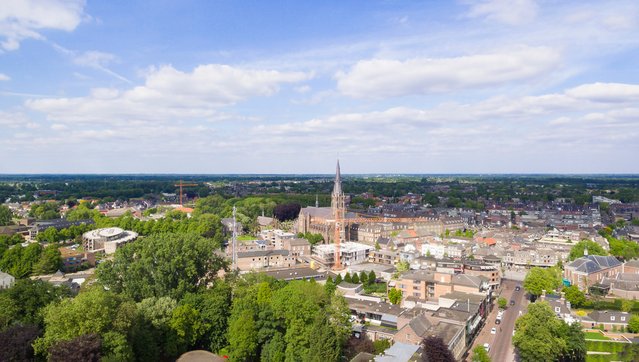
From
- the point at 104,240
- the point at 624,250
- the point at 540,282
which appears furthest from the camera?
the point at 104,240

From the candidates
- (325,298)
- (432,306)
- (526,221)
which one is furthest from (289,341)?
(526,221)

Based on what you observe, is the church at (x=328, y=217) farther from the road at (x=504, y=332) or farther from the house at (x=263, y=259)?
the road at (x=504, y=332)

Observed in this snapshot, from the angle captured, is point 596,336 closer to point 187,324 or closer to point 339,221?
point 187,324

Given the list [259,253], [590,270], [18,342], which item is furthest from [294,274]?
[590,270]

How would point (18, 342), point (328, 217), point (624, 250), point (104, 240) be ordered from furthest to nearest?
point (328, 217) < point (104, 240) < point (624, 250) < point (18, 342)

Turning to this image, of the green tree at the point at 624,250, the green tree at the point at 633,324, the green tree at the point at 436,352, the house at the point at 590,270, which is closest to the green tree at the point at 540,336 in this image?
the green tree at the point at 436,352
